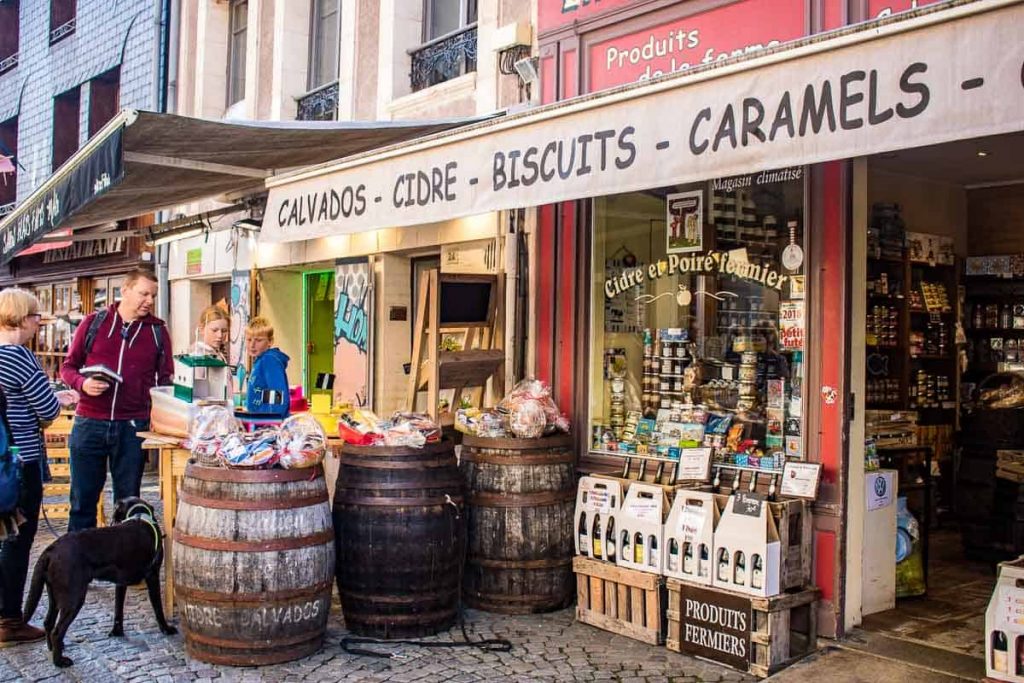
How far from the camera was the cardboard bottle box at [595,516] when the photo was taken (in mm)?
5289

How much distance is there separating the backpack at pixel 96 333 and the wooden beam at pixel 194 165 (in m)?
1.05

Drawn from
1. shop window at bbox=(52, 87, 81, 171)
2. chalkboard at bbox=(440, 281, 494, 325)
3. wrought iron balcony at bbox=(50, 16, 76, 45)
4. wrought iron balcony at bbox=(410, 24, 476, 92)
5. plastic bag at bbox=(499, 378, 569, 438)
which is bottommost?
plastic bag at bbox=(499, 378, 569, 438)

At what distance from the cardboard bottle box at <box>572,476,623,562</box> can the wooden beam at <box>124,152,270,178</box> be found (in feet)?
11.8

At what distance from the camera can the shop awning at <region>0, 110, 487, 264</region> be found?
5.73 metres

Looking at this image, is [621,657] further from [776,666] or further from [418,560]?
[418,560]

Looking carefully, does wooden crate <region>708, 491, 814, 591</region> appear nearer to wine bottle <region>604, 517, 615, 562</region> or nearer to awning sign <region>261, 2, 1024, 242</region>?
wine bottle <region>604, 517, 615, 562</region>

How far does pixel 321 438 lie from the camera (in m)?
4.74

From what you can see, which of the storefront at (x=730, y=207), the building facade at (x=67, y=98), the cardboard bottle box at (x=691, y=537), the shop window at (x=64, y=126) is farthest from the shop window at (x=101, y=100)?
the cardboard bottle box at (x=691, y=537)

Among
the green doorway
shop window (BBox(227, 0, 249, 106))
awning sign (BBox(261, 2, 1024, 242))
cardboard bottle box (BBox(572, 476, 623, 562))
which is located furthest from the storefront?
shop window (BBox(227, 0, 249, 106))

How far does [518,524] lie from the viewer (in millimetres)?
5371

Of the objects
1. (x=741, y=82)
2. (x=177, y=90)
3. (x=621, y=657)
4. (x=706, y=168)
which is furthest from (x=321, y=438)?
(x=177, y=90)

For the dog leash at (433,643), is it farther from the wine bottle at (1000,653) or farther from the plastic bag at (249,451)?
the wine bottle at (1000,653)

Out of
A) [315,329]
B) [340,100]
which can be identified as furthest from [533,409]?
[315,329]

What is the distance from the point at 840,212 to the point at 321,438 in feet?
9.30
